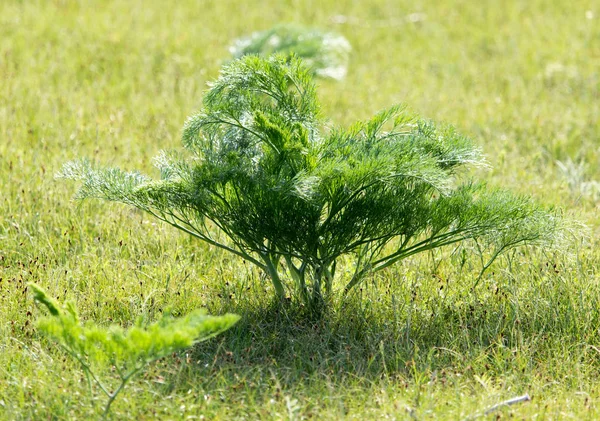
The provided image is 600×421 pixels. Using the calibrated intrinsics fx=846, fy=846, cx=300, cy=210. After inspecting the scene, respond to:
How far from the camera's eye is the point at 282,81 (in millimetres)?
4258

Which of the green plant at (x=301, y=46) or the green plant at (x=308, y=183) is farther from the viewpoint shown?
the green plant at (x=301, y=46)

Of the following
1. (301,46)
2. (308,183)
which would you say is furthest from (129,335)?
(301,46)

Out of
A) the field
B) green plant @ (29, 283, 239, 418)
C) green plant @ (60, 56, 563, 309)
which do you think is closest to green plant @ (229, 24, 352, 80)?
the field

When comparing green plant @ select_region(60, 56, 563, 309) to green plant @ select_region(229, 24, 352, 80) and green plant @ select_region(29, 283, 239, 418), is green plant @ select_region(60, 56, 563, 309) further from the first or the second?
green plant @ select_region(229, 24, 352, 80)

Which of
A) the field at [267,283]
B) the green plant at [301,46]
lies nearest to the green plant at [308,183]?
the field at [267,283]

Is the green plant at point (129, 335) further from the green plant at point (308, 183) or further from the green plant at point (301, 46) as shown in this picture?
the green plant at point (301, 46)

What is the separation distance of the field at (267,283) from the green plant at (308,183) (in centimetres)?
43

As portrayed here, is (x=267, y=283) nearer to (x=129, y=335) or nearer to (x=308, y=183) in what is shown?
(x=308, y=183)

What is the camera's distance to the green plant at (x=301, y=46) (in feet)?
24.7

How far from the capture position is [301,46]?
7.39 meters

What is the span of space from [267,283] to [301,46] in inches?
125

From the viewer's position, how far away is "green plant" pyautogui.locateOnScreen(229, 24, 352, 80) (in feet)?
24.7

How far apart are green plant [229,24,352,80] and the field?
1.62 feet

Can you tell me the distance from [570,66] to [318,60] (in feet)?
11.4
